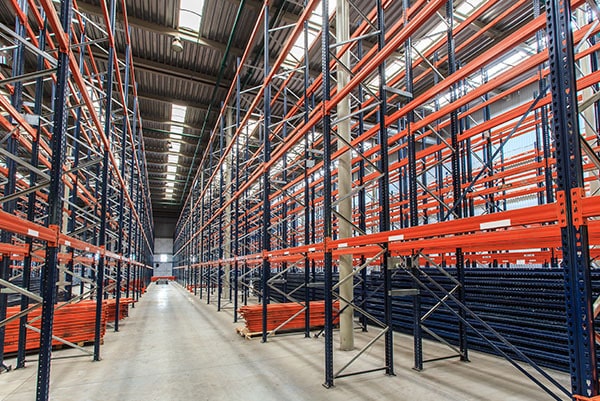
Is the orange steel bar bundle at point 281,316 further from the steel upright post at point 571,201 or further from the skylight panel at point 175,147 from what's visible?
the skylight panel at point 175,147

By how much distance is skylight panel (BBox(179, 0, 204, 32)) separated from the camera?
12.1 metres

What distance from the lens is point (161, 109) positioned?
63.8ft

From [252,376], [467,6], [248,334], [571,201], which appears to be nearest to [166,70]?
[467,6]

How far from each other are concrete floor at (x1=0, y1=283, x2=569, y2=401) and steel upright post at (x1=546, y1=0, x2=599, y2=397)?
249 centimetres

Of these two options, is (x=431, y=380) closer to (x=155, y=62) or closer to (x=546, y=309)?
(x=546, y=309)

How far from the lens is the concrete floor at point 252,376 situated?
185 inches

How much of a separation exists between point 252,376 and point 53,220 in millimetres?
3450

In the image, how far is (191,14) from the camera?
1254cm

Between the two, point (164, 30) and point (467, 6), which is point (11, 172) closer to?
point (164, 30)

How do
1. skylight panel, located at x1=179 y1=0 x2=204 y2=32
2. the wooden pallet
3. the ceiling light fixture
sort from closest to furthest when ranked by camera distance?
the wooden pallet → skylight panel, located at x1=179 y1=0 x2=204 y2=32 → the ceiling light fixture

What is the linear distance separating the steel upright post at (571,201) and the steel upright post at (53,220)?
485 cm

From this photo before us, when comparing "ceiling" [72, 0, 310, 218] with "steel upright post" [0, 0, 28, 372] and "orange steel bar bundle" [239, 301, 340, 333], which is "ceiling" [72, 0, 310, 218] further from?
"orange steel bar bundle" [239, 301, 340, 333]

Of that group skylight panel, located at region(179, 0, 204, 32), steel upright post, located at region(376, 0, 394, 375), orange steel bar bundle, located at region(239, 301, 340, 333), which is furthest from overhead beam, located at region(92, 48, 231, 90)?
steel upright post, located at region(376, 0, 394, 375)

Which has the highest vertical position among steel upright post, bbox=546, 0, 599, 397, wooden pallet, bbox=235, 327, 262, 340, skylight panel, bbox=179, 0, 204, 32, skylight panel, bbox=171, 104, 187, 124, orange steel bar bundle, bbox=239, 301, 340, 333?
skylight panel, bbox=179, 0, 204, 32
